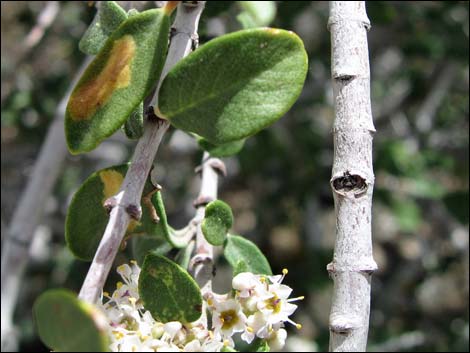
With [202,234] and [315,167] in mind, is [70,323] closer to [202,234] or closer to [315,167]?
[202,234]

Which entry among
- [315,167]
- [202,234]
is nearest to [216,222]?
[202,234]

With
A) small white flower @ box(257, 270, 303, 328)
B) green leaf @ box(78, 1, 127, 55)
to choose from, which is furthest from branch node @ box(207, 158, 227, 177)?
small white flower @ box(257, 270, 303, 328)

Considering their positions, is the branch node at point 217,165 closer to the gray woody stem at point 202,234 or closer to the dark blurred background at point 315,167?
the gray woody stem at point 202,234

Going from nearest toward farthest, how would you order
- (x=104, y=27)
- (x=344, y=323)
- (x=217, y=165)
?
(x=344, y=323) → (x=104, y=27) → (x=217, y=165)

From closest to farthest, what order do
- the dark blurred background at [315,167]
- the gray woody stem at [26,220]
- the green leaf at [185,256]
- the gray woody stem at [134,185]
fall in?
the gray woody stem at [134,185]
the green leaf at [185,256]
the gray woody stem at [26,220]
the dark blurred background at [315,167]

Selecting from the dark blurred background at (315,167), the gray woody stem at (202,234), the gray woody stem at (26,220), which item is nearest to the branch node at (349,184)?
the gray woody stem at (202,234)
